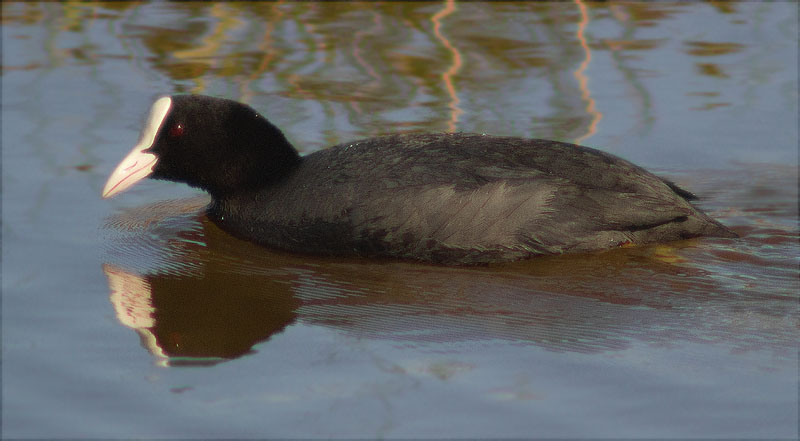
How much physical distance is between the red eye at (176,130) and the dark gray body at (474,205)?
56 centimetres

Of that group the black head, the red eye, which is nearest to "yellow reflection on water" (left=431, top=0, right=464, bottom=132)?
the black head

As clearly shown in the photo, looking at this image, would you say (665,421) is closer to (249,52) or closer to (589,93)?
(589,93)

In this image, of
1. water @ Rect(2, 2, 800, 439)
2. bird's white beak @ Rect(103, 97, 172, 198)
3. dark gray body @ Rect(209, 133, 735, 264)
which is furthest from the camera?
bird's white beak @ Rect(103, 97, 172, 198)

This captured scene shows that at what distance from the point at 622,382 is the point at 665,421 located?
0.84 feet

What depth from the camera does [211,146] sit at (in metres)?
4.79

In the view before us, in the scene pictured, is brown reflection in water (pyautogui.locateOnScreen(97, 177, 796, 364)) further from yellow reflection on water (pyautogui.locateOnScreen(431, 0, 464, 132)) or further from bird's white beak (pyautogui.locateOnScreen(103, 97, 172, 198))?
yellow reflection on water (pyautogui.locateOnScreen(431, 0, 464, 132))

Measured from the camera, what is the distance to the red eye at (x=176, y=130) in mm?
4734

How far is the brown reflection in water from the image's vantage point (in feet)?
12.2

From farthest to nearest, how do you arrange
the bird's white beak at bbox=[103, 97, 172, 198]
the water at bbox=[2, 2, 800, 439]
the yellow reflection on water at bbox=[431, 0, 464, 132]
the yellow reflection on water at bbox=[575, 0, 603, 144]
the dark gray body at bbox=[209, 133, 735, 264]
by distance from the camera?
1. the yellow reflection on water at bbox=[431, 0, 464, 132]
2. the yellow reflection on water at bbox=[575, 0, 603, 144]
3. the bird's white beak at bbox=[103, 97, 172, 198]
4. the dark gray body at bbox=[209, 133, 735, 264]
5. the water at bbox=[2, 2, 800, 439]

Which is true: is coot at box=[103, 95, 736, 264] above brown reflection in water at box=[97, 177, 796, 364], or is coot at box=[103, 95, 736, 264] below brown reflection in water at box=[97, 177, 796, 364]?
above

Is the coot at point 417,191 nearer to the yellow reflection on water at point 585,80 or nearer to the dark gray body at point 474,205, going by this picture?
the dark gray body at point 474,205

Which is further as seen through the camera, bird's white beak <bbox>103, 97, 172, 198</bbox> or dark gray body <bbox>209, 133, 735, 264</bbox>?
bird's white beak <bbox>103, 97, 172, 198</bbox>

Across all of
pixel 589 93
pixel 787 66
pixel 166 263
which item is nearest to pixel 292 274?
pixel 166 263

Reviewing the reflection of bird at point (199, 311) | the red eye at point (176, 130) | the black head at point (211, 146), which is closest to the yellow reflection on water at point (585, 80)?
the black head at point (211, 146)
